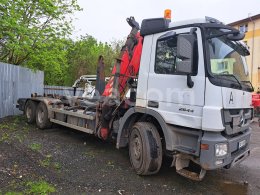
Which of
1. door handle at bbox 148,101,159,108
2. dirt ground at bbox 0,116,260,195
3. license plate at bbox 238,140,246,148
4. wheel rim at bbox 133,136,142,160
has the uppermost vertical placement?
door handle at bbox 148,101,159,108

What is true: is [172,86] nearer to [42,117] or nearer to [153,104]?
[153,104]

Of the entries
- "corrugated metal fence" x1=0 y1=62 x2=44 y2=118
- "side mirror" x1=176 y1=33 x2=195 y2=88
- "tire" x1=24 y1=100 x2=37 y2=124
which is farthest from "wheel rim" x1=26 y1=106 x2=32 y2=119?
"side mirror" x1=176 y1=33 x2=195 y2=88

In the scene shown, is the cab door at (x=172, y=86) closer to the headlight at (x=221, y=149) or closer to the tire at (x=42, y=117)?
the headlight at (x=221, y=149)

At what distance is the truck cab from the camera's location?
4.50 metres

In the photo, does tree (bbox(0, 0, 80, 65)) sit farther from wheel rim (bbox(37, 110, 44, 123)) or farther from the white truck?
the white truck

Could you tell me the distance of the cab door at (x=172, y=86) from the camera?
463 centimetres

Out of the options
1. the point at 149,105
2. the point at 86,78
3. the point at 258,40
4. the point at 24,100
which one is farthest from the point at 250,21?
the point at 149,105

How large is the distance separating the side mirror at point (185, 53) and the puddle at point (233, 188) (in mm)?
2140

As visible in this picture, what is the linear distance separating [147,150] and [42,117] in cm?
528

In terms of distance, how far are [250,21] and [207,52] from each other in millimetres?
34866

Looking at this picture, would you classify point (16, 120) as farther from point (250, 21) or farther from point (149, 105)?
point (250, 21)

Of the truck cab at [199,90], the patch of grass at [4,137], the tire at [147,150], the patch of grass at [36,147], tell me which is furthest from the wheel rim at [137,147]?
the patch of grass at [4,137]

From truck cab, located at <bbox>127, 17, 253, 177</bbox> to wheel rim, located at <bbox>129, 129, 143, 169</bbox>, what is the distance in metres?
0.56

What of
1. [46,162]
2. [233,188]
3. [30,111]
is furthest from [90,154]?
[30,111]
